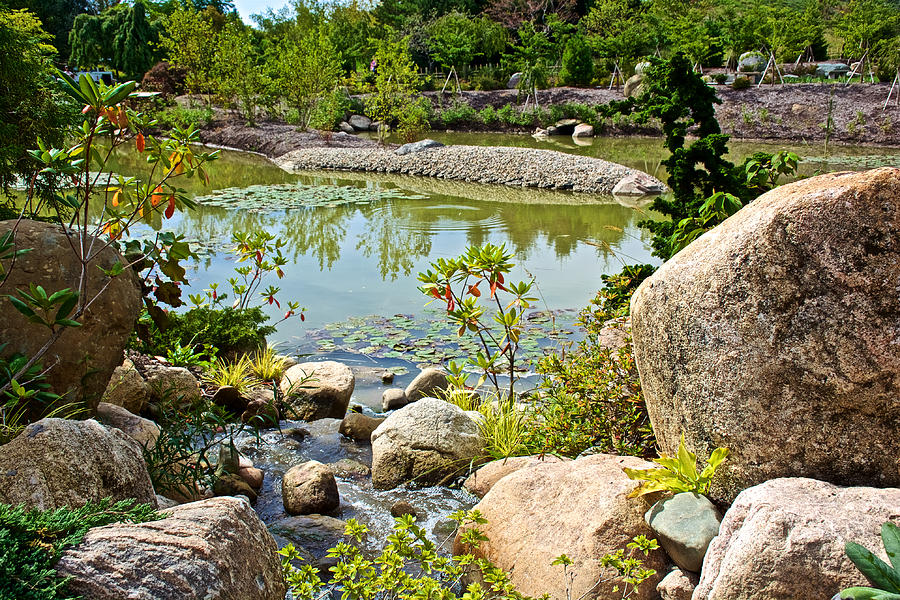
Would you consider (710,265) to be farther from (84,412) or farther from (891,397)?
(84,412)

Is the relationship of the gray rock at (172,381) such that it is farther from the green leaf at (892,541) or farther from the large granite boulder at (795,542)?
the green leaf at (892,541)

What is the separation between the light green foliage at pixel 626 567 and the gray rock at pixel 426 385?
8.85ft

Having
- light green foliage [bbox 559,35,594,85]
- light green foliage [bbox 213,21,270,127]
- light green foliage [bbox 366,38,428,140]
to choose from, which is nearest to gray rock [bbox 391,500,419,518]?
light green foliage [bbox 366,38,428,140]

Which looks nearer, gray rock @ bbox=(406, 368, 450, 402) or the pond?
gray rock @ bbox=(406, 368, 450, 402)

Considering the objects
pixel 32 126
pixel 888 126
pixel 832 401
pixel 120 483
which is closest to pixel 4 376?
pixel 120 483

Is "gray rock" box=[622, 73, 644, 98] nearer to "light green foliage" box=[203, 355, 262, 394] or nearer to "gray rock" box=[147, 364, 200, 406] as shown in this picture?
"light green foliage" box=[203, 355, 262, 394]

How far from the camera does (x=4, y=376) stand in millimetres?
3320

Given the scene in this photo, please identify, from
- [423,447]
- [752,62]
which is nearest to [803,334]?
[423,447]

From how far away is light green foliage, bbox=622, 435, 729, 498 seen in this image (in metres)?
2.81

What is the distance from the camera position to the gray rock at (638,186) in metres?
15.3

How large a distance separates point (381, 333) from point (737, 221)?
462 centimetres

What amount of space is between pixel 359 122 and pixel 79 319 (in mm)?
28956

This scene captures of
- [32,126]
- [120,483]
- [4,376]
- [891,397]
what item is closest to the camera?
[891,397]

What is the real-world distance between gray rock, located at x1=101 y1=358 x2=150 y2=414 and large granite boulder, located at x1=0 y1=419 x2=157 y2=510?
1734 mm
